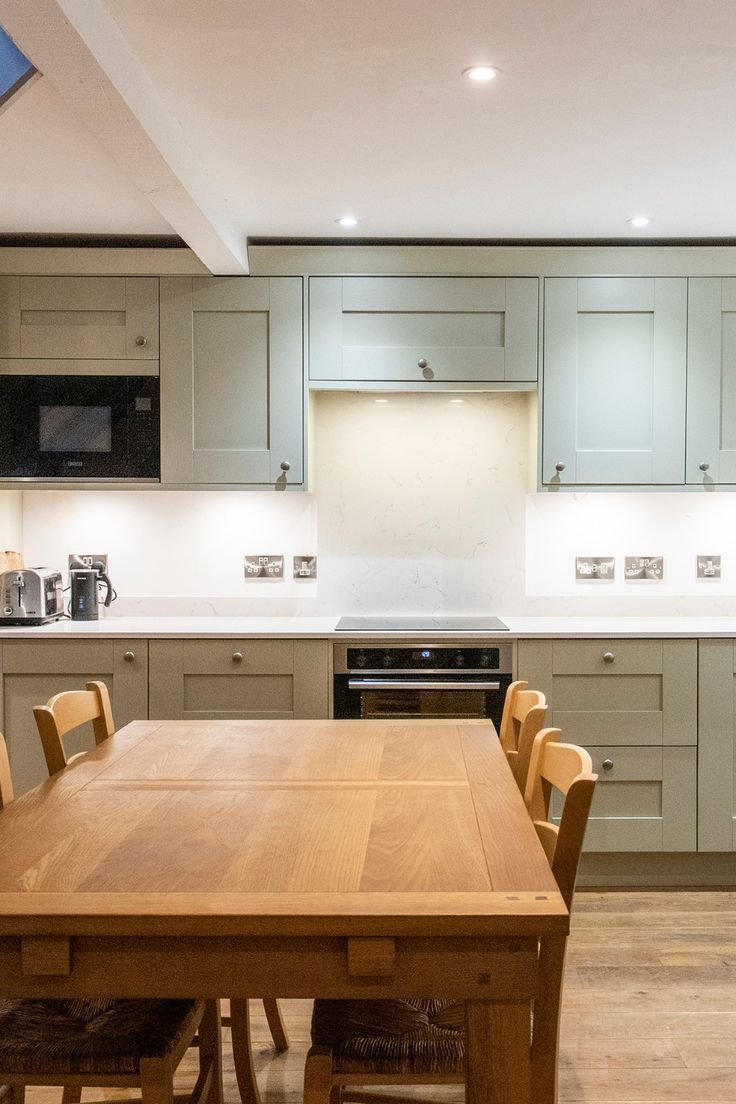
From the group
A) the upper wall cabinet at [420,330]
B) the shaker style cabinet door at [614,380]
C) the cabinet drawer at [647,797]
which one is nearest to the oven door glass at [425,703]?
the cabinet drawer at [647,797]

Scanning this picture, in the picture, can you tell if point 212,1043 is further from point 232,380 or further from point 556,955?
point 232,380

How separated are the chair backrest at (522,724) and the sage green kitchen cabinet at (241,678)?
1.07 m

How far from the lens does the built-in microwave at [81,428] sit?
11.7 ft

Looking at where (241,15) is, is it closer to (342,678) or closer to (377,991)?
(377,991)

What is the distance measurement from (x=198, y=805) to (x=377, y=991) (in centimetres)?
53

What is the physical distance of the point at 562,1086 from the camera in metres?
2.17

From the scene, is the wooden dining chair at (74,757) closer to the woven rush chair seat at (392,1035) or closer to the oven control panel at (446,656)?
the woven rush chair seat at (392,1035)

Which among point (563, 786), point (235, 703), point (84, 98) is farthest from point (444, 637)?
point (84, 98)

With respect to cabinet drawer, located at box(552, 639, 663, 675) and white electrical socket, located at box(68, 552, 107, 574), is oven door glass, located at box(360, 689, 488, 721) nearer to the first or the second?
cabinet drawer, located at box(552, 639, 663, 675)

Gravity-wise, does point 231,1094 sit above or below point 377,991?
below

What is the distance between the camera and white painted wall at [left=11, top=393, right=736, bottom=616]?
3895 millimetres

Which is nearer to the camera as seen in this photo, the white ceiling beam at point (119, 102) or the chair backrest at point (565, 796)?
the chair backrest at point (565, 796)

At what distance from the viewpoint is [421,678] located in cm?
337

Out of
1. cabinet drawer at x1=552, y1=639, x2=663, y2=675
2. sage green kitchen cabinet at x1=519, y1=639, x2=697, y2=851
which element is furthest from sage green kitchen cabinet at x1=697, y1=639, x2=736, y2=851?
cabinet drawer at x1=552, y1=639, x2=663, y2=675
